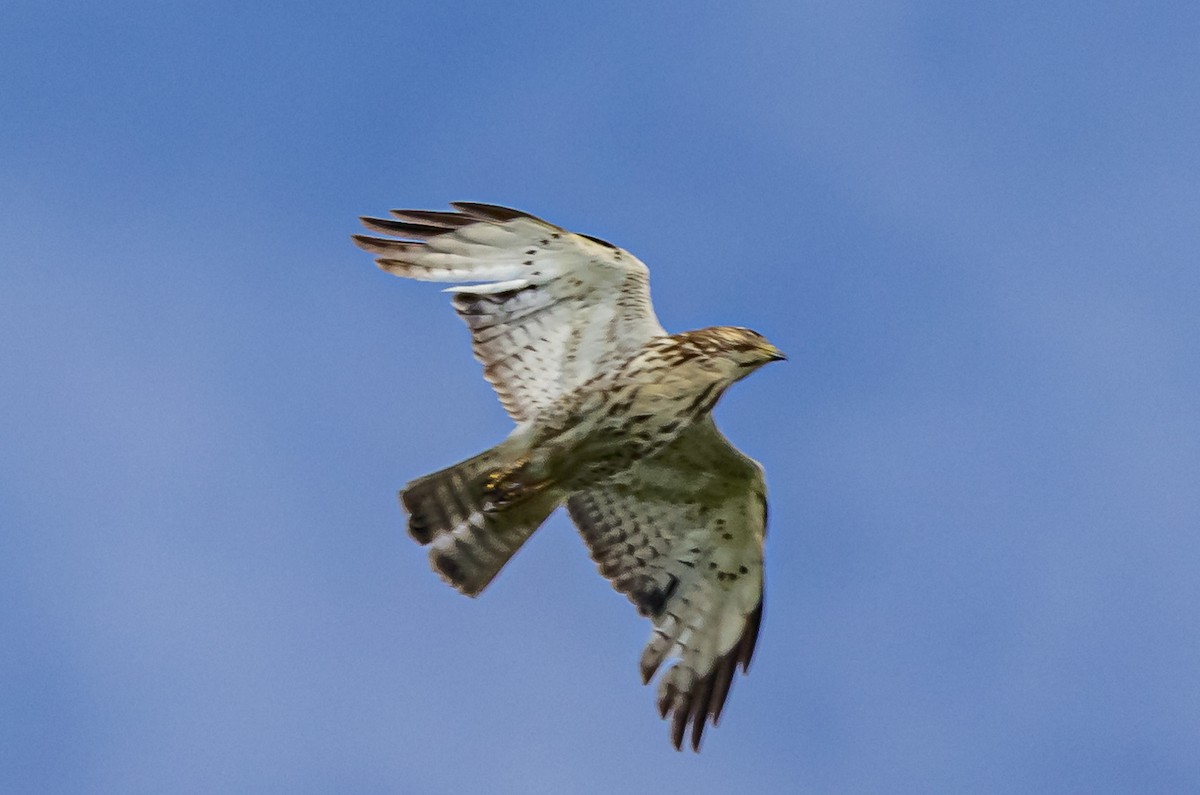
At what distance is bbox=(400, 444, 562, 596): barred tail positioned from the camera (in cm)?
1030

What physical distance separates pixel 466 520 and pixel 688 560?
1.58 metres

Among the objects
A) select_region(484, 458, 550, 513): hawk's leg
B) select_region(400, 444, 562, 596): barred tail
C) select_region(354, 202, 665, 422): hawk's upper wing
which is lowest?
select_region(400, 444, 562, 596): barred tail

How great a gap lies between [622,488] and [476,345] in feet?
4.34

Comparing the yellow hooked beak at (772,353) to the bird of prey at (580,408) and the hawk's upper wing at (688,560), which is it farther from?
the hawk's upper wing at (688,560)

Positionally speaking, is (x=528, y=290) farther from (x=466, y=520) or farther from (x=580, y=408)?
(x=466, y=520)

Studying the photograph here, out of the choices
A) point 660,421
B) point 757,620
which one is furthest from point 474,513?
point 757,620

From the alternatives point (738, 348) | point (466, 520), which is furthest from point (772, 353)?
point (466, 520)

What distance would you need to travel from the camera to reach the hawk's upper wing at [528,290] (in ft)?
33.7

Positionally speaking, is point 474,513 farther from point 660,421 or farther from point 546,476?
point 660,421

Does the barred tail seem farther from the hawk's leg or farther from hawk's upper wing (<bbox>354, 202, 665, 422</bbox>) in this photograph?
hawk's upper wing (<bbox>354, 202, 665, 422</bbox>)

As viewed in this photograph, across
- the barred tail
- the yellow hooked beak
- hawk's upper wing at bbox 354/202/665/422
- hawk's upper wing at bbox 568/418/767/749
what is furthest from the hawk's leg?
the yellow hooked beak

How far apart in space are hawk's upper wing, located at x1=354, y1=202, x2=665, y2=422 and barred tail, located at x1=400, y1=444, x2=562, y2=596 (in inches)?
18.7

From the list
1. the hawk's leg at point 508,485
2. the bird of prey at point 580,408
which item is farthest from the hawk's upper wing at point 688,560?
the hawk's leg at point 508,485

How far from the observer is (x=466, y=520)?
34.2 feet
